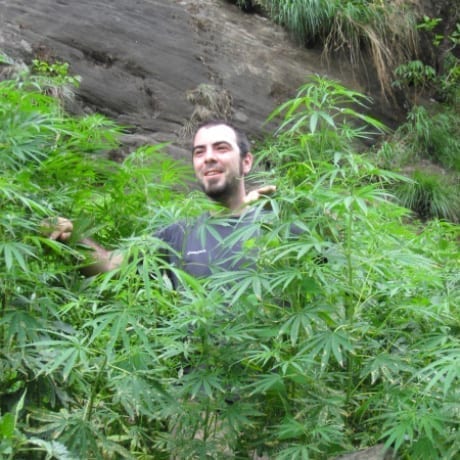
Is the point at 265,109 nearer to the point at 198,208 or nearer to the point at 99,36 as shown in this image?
the point at 99,36

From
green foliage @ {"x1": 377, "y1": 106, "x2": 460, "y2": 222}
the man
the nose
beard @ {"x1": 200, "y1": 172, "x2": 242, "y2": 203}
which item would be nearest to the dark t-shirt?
the man

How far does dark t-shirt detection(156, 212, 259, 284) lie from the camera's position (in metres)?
1.84

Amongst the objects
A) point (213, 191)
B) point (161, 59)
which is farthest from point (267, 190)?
point (161, 59)

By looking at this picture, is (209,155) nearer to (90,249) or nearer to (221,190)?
(221,190)

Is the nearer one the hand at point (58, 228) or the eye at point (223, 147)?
the hand at point (58, 228)

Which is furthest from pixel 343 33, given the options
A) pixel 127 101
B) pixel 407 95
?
pixel 127 101

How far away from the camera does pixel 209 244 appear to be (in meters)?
2.48

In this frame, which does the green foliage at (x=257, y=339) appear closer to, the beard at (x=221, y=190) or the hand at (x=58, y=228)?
the hand at (x=58, y=228)

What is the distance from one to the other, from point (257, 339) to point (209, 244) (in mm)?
741

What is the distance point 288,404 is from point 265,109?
17.6 feet

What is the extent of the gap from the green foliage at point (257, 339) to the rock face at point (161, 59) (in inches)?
174

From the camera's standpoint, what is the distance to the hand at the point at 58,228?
2023mm

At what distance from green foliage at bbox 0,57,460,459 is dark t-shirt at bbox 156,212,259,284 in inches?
1.3

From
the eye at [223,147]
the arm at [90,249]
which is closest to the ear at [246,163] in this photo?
the eye at [223,147]
